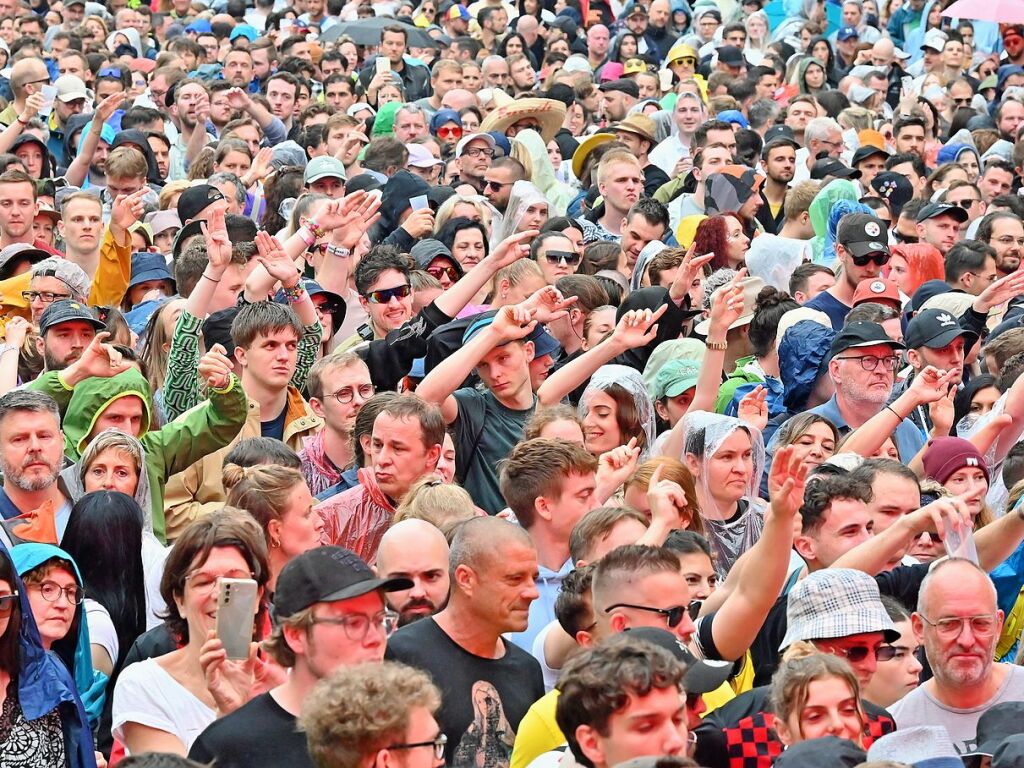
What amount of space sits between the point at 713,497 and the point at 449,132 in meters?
8.09

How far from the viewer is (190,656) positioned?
502cm

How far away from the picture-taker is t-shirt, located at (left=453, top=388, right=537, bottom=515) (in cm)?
743

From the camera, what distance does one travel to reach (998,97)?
16719 millimetres

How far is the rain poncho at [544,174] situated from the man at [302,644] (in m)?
8.22

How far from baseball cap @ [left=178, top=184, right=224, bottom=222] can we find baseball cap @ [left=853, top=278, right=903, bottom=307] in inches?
142

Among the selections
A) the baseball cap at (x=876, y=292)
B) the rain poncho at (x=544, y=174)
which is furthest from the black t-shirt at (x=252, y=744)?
the rain poncho at (x=544, y=174)

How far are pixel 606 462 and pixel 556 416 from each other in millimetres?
301

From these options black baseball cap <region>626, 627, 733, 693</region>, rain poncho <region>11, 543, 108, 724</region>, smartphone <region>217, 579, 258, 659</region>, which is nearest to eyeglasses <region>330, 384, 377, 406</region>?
rain poncho <region>11, 543, 108, 724</region>

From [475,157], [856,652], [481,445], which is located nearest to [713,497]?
[481,445]

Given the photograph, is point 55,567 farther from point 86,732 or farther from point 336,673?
point 336,673

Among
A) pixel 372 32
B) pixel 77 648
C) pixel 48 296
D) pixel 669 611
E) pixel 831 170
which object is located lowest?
pixel 372 32

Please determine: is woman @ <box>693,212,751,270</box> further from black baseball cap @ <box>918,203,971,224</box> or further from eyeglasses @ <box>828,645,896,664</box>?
eyeglasses @ <box>828,645,896,664</box>

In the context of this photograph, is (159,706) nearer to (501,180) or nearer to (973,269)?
(973,269)

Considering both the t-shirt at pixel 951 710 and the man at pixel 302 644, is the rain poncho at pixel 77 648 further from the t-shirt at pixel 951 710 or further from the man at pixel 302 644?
the t-shirt at pixel 951 710
